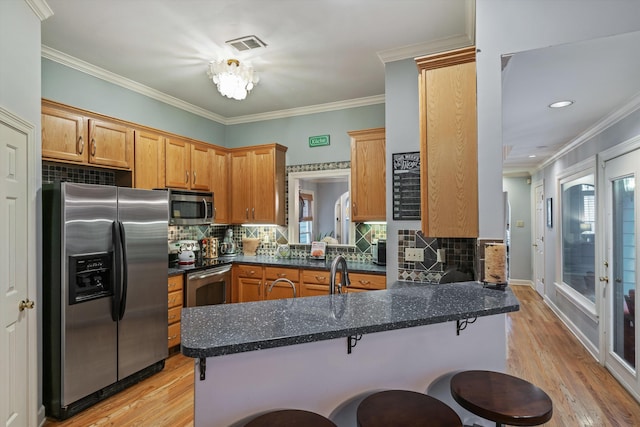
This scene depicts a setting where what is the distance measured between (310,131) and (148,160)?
197 centimetres

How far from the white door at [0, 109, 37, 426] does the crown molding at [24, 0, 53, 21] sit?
0.83 meters

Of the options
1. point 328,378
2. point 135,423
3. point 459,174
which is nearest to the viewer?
point 328,378

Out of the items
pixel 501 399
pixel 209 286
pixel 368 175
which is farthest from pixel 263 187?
pixel 501 399

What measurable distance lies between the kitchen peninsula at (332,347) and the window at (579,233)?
2.52m

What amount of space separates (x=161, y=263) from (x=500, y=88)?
10.00 ft

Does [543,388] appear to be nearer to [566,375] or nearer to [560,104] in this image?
[566,375]

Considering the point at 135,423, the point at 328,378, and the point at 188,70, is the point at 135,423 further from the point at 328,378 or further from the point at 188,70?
the point at 188,70

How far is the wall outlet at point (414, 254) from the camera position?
9.39 feet

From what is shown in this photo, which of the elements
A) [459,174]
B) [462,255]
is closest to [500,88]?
[459,174]

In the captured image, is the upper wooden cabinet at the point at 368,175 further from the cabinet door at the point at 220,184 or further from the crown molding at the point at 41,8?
→ the crown molding at the point at 41,8

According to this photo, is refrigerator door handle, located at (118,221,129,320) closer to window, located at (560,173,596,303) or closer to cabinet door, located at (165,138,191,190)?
cabinet door, located at (165,138,191,190)

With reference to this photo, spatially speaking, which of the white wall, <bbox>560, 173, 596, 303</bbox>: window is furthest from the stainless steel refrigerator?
<bbox>560, 173, 596, 303</bbox>: window

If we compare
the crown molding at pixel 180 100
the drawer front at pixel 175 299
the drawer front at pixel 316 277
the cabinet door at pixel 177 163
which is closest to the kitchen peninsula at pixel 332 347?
the drawer front at pixel 316 277

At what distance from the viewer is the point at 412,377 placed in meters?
1.51
